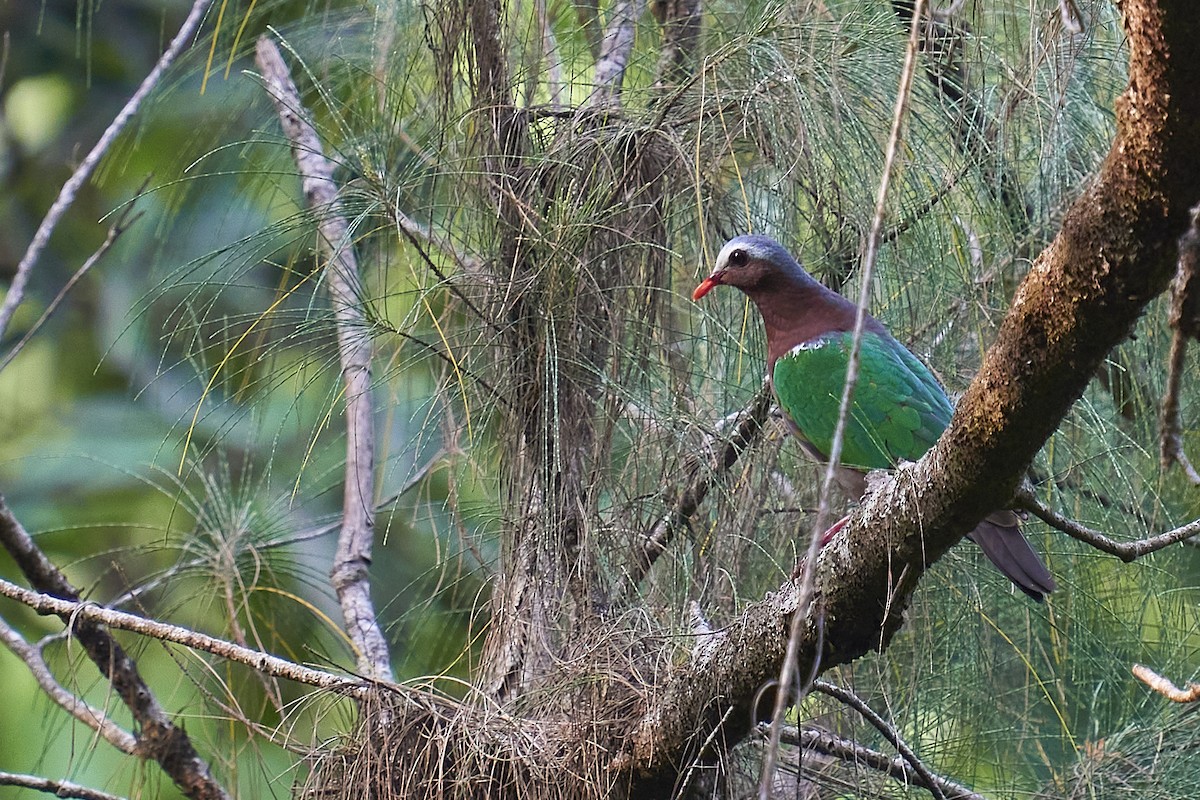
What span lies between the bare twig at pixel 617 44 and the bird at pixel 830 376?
42cm

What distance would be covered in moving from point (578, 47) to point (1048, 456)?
1.31 meters

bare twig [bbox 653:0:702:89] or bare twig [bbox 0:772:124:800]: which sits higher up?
bare twig [bbox 653:0:702:89]

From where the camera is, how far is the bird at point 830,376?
7.92ft

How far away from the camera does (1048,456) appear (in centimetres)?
258

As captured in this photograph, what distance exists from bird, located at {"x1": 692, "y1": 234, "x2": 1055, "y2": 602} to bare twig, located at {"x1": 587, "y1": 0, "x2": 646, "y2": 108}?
42 centimetres

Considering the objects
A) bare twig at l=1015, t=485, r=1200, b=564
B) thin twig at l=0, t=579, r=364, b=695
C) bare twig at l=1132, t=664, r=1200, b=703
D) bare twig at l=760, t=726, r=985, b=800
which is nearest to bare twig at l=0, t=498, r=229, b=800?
thin twig at l=0, t=579, r=364, b=695

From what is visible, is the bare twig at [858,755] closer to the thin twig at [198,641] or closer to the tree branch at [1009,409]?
the tree branch at [1009,409]

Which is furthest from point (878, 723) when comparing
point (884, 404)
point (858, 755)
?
point (884, 404)

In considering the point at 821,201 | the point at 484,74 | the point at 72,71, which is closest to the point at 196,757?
the point at 484,74

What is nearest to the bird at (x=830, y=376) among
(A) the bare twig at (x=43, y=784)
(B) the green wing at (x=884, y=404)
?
(B) the green wing at (x=884, y=404)

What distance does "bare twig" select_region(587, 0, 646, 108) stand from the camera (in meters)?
2.50

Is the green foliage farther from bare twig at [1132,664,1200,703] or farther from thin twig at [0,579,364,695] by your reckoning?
bare twig at [1132,664,1200,703]

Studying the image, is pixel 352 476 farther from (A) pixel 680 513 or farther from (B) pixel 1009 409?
(B) pixel 1009 409

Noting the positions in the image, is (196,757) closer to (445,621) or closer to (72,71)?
(445,621)
